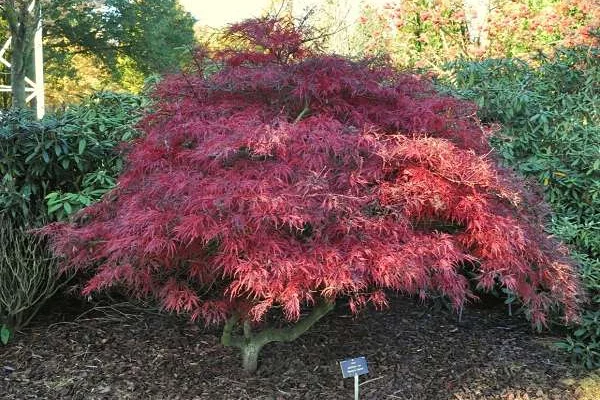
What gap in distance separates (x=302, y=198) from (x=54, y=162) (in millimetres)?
2441

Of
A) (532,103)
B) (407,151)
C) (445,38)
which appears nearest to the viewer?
(407,151)

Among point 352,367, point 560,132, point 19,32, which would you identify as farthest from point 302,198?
point 19,32

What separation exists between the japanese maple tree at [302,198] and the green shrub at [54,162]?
0.79 metres

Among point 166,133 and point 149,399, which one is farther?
point 149,399

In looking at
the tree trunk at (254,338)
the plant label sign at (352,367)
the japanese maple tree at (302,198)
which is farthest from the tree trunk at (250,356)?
the plant label sign at (352,367)

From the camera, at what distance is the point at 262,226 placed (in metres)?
2.27

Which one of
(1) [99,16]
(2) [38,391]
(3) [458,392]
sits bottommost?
(3) [458,392]

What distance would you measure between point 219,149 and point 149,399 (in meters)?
1.52

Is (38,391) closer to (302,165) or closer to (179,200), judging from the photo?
(179,200)

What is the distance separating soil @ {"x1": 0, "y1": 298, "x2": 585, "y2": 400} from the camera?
3209 mm

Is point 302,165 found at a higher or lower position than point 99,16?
lower

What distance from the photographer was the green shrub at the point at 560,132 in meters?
3.93

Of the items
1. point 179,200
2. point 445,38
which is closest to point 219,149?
point 179,200

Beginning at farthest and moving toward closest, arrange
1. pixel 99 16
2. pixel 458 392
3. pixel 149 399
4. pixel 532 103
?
1. pixel 99 16
2. pixel 532 103
3. pixel 458 392
4. pixel 149 399
